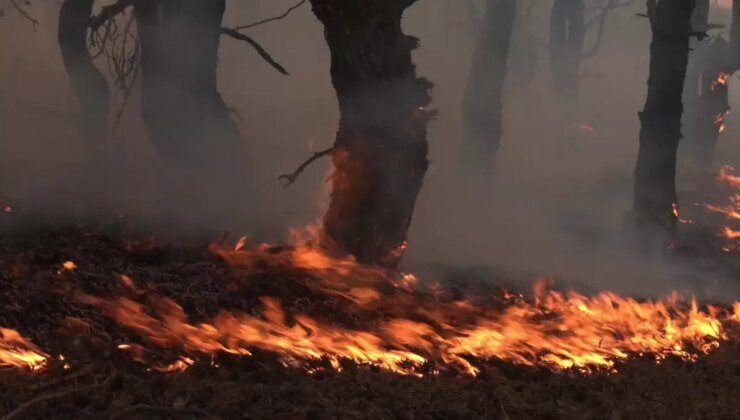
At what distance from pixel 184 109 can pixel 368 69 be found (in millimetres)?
4555

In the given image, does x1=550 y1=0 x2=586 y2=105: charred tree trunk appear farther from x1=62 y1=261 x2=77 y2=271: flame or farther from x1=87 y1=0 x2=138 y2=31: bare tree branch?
x1=62 y1=261 x2=77 y2=271: flame

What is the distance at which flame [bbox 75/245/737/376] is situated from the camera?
4.67m

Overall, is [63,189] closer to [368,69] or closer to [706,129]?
[368,69]

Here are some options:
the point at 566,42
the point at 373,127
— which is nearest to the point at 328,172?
the point at 373,127

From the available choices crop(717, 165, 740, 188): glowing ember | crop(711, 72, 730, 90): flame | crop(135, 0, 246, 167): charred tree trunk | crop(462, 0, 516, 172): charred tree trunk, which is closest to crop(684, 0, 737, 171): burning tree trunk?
crop(711, 72, 730, 90): flame

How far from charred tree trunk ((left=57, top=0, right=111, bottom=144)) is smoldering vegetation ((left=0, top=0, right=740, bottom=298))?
1.29 feet

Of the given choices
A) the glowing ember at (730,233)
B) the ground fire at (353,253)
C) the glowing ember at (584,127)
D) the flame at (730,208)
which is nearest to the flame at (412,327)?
the ground fire at (353,253)

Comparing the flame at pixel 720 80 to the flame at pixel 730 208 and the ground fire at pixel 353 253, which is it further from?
the flame at pixel 730 208

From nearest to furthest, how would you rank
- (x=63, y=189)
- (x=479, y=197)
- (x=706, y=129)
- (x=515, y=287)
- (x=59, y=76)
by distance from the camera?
(x=515, y=287), (x=63, y=189), (x=479, y=197), (x=706, y=129), (x=59, y=76)

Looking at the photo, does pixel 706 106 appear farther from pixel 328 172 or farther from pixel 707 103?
pixel 328 172

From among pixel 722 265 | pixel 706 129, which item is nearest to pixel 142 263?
pixel 722 265

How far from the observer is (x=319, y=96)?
89.9 feet

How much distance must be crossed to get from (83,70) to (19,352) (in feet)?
30.9

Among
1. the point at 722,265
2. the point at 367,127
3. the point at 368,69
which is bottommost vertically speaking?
the point at 722,265
